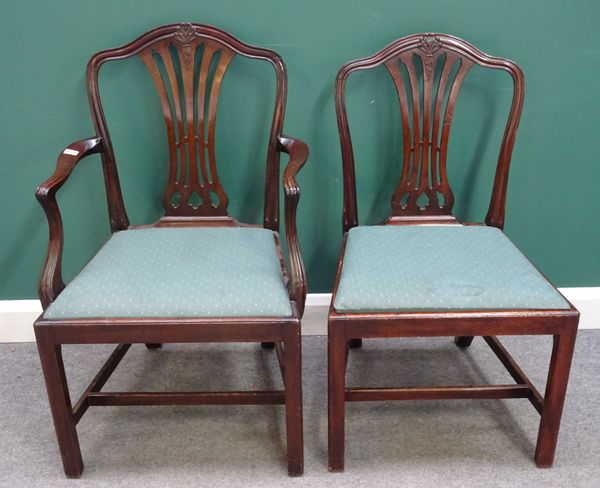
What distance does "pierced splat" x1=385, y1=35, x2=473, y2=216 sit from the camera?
1.61m

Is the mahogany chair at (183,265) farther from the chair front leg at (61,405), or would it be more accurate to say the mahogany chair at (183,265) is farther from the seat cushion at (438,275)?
the seat cushion at (438,275)

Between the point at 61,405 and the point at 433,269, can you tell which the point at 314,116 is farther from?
the point at 61,405

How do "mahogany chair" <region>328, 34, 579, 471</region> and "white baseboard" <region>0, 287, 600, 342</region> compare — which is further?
"white baseboard" <region>0, 287, 600, 342</region>

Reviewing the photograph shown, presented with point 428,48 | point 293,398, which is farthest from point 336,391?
point 428,48

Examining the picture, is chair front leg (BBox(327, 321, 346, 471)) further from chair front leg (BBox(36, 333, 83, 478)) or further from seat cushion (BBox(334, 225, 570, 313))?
chair front leg (BBox(36, 333, 83, 478))

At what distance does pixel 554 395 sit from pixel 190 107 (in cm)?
111

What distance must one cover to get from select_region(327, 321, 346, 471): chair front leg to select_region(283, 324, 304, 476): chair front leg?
0.22 feet

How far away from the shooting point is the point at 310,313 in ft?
6.68

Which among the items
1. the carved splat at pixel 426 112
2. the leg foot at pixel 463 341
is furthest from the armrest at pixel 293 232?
the leg foot at pixel 463 341

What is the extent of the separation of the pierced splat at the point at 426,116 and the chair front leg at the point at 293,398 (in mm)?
555

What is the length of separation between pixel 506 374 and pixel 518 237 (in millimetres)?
418

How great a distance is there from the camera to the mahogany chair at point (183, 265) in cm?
131

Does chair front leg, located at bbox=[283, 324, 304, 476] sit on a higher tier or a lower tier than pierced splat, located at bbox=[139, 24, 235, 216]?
lower

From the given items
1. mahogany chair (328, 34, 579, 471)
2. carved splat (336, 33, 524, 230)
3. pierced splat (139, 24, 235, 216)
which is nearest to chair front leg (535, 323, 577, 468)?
mahogany chair (328, 34, 579, 471)
